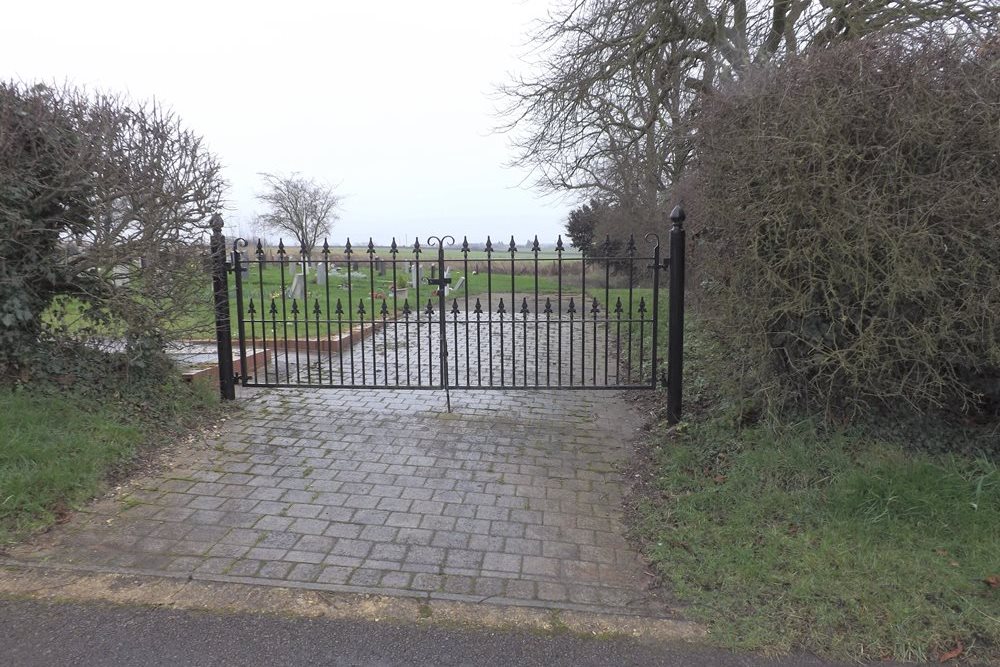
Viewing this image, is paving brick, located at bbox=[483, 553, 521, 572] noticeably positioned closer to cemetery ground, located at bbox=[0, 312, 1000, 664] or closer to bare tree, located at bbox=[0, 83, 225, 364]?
cemetery ground, located at bbox=[0, 312, 1000, 664]

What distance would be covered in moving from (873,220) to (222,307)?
17.4 feet

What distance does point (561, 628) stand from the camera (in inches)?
105

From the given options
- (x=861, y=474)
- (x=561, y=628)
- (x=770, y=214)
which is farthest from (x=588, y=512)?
(x=770, y=214)

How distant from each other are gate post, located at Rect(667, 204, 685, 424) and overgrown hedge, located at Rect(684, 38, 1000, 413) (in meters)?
0.90

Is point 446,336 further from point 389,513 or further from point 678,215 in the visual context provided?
point 389,513

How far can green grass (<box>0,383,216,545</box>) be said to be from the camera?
349cm

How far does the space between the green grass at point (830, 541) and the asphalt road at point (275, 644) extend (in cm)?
31

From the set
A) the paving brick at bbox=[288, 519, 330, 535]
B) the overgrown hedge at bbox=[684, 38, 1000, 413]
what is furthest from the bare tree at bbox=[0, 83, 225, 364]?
the overgrown hedge at bbox=[684, 38, 1000, 413]

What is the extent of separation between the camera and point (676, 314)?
510 cm

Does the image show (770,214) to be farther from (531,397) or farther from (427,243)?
(531,397)

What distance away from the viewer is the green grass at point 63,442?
11.5 ft

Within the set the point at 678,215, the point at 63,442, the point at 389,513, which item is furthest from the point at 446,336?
the point at 63,442

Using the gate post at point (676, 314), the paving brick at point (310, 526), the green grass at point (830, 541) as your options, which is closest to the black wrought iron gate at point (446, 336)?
the gate post at point (676, 314)

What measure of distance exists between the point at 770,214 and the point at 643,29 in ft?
23.8
